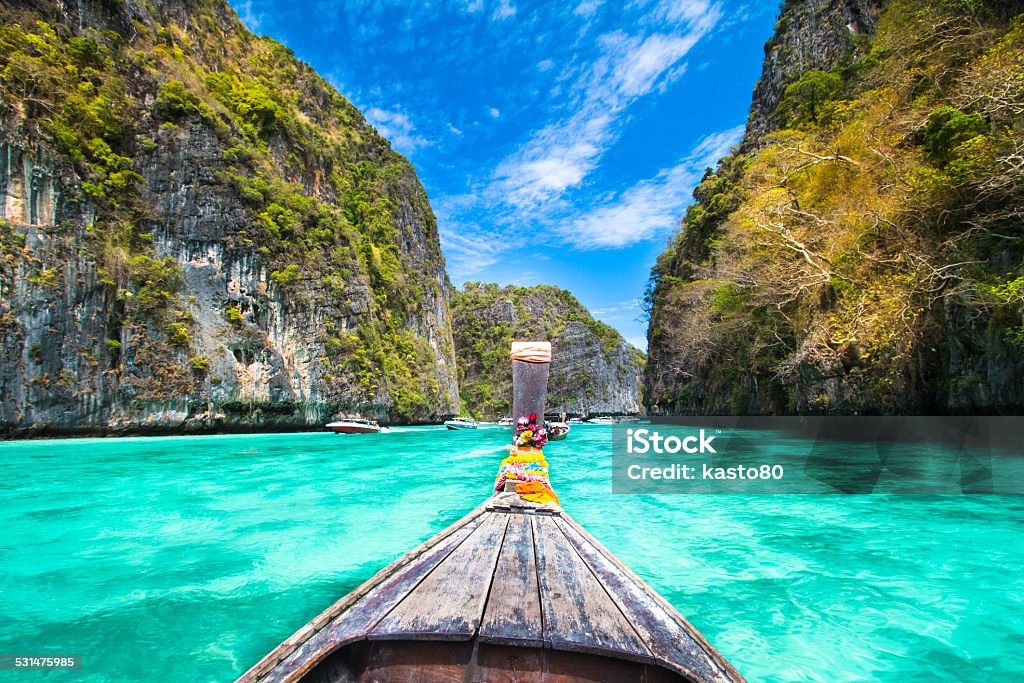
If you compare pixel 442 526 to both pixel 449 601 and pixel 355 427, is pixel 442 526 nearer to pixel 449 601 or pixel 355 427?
pixel 449 601

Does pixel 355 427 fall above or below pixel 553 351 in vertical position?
below

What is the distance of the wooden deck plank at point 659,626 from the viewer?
1580 mm

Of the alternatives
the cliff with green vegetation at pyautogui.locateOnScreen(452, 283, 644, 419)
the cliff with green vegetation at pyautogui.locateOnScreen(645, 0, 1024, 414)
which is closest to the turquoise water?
the cliff with green vegetation at pyautogui.locateOnScreen(645, 0, 1024, 414)

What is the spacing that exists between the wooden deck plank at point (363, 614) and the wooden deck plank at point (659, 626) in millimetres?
927

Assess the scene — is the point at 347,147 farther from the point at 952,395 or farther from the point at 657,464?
the point at 952,395

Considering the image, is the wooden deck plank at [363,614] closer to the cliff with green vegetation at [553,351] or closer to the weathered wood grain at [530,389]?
the weathered wood grain at [530,389]

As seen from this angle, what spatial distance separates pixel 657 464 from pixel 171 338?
2558cm

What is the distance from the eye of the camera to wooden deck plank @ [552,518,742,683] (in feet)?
5.18

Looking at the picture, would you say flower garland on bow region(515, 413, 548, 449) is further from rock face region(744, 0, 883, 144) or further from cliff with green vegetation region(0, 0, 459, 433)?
rock face region(744, 0, 883, 144)

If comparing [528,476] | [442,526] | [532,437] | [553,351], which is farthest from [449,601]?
[553,351]

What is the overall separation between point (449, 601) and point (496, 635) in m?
0.40

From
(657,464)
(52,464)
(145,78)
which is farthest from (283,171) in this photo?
(657,464)

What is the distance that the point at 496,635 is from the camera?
5.65 ft

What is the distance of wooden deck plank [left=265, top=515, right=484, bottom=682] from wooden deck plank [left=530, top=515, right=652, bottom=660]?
635 mm
